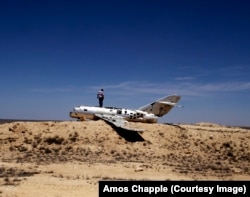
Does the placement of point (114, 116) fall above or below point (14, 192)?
above

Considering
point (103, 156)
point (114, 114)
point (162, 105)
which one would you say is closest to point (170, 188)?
point (103, 156)

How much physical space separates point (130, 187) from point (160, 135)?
25.2m

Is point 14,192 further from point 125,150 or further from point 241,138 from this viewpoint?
point 241,138

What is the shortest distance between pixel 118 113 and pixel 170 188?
89.8 feet

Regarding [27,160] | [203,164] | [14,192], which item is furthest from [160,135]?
[14,192]

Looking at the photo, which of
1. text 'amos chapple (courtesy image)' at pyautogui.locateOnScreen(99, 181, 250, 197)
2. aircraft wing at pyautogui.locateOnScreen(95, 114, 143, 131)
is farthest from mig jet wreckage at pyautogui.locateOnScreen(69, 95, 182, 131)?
text 'amos chapple (courtesy image)' at pyautogui.locateOnScreen(99, 181, 250, 197)

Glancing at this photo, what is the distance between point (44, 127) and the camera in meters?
35.8

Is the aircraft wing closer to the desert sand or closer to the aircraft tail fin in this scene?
the desert sand

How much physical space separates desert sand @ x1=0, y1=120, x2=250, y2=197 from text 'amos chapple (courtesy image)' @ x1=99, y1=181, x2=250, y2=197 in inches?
139

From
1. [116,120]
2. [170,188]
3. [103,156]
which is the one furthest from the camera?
[116,120]

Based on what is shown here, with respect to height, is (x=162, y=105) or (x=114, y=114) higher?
(x=162, y=105)

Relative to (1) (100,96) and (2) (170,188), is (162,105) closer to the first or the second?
(1) (100,96)

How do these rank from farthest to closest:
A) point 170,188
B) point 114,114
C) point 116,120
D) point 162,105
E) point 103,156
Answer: point 162,105 < point 114,114 < point 116,120 < point 103,156 < point 170,188

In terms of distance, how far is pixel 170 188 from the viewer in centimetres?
1248
